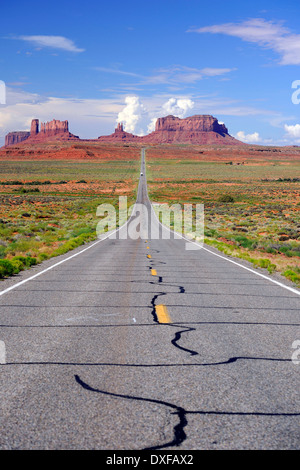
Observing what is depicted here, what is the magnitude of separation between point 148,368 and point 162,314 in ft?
9.21

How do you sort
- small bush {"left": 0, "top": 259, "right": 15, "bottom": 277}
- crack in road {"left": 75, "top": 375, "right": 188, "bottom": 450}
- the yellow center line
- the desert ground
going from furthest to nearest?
the desert ground < small bush {"left": 0, "top": 259, "right": 15, "bottom": 277} < the yellow center line < crack in road {"left": 75, "top": 375, "right": 188, "bottom": 450}

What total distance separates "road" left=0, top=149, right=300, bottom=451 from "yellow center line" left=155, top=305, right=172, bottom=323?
0.04 meters

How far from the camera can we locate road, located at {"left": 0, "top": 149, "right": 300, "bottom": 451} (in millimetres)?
3719

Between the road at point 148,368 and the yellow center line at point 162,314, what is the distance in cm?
4

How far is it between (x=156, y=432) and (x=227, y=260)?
1442 centimetres

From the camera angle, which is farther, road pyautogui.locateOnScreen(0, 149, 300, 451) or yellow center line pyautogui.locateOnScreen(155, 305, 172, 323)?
yellow center line pyautogui.locateOnScreen(155, 305, 172, 323)

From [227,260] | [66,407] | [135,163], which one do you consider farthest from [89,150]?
[66,407]

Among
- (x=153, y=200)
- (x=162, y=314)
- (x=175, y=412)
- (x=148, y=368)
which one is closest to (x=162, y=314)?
(x=162, y=314)

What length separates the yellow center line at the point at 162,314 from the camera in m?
7.62

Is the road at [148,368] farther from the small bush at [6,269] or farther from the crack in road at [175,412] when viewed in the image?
the small bush at [6,269]

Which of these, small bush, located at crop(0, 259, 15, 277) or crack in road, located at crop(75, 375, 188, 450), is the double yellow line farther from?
small bush, located at crop(0, 259, 15, 277)

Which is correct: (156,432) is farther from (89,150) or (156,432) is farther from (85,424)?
(89,150)

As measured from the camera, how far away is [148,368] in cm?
527

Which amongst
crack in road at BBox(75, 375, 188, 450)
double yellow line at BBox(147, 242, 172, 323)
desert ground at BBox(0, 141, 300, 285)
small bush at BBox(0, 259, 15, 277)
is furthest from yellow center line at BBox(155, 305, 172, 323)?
small bush at BBox(0, 259, 15, 277)
